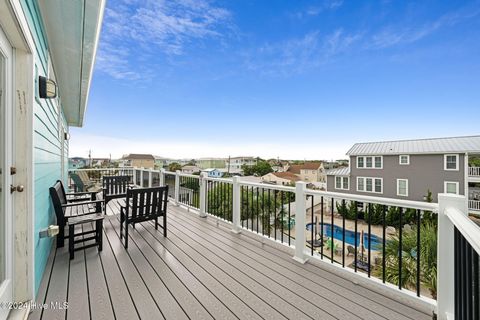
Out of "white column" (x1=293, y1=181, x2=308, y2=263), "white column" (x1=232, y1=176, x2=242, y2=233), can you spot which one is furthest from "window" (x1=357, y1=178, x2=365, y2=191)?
"white column" (x1=293, y1=181, x2=308, y2=263)

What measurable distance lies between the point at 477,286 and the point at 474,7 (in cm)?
1215

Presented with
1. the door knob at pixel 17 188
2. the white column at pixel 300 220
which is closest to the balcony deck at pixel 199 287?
the white column at pixel 300 220

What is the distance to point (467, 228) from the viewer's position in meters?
0.99

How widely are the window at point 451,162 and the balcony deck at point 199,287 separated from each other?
17.0m

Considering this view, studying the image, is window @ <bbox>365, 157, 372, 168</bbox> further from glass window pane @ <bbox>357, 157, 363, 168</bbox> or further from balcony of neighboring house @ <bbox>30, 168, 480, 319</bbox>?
balcony of neighboring house @ <bbox>30, 168, 480, 319</bbox>

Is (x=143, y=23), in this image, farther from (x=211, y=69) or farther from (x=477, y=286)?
(x=477, y=286)

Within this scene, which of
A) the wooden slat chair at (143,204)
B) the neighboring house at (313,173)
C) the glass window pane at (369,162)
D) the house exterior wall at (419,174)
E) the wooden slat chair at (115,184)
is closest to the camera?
the wooden slat chair at (143,204)

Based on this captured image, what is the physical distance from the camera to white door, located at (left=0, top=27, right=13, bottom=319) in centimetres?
143

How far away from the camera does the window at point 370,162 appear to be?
621 inches

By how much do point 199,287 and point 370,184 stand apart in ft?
58.5

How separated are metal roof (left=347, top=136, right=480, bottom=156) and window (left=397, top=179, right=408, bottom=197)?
2.11 m

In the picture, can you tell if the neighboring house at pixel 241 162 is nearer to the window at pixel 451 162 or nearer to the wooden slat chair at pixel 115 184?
the window at pixel 451 162

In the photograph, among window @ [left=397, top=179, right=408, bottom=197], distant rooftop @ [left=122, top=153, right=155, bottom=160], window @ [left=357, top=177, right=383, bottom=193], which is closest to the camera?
window @ [left=397, top=179, right=408, bottom=197]

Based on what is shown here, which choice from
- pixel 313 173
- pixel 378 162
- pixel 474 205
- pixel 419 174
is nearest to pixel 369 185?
pixel 378 162
